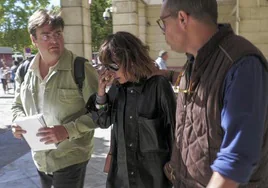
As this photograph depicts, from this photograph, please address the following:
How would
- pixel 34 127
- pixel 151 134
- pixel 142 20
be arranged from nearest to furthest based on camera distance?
pixel 151 134
pixel 34 127
pixel 142 20

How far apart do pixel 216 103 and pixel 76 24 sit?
6961 mm

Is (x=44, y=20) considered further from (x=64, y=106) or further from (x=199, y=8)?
(x=199, y=8)

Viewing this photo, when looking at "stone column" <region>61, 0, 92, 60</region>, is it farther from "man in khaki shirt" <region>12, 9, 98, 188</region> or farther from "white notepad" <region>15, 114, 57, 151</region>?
"white notepad" <region>15, 114, 57, 151</region>

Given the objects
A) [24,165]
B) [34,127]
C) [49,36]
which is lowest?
[24,165]

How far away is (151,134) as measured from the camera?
2244 millimetres

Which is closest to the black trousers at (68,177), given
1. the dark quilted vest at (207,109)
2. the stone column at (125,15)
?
the dark quilted vest at (207,109)

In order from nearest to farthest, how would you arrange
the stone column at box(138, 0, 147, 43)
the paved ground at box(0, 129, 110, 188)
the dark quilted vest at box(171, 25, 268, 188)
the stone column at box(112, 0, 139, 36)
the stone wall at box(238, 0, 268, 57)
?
the dark quilted vest at box(171, 25, 268, 188) < the paved ground at box(0, 129, 110, 188) < the stone column at box(112, 0, 139, 36) < the stone wall at box(238, 0, 268, 57) < the stone column at box(138, 0, 147, 43)

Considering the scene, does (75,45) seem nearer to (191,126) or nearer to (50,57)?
(50,57)

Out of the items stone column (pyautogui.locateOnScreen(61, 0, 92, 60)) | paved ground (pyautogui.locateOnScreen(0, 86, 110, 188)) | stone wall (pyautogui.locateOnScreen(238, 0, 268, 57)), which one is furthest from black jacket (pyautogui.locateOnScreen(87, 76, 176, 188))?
stone wall (pyautogui.locateOnScreen(238, 0, 268, 57))

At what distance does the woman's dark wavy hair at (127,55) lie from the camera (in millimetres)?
2273

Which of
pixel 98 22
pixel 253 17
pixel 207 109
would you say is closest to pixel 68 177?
pixel 207 109

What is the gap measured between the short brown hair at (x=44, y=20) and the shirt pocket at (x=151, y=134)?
1.08 meters

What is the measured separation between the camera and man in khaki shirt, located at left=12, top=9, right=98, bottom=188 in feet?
8.73

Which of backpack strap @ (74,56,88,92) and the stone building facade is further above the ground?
the stone building facade
